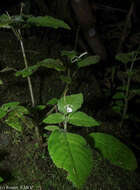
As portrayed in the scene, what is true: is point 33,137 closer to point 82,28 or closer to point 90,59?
point 90,59

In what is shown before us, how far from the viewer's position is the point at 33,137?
1.11 metres

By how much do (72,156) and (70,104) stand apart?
0.26 meters

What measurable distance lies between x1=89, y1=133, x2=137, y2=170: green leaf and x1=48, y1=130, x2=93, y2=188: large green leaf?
0.11 m

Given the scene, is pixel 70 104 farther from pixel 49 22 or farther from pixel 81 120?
pixel 49 22

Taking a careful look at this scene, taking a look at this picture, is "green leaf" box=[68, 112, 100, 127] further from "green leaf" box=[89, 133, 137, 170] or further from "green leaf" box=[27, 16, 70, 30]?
"green leaf" box=[27, 16, 70, 30]

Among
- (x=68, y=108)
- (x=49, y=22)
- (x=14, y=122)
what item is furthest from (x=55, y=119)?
(x=49, y=22)

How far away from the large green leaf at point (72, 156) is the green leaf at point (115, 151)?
11 cm

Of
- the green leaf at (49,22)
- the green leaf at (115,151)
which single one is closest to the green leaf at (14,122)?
the green leaf at (115,151)

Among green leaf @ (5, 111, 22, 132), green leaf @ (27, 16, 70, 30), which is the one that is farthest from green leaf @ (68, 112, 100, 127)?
green leaf @ (27, 16, 70, 30)

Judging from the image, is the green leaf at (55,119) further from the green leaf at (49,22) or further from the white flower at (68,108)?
the green leaf at (49,22)

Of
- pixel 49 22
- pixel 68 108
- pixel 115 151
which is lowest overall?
pixel 115 151

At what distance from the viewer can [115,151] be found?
0.62 m

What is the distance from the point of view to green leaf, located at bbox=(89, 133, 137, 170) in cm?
58

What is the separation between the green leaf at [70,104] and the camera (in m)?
0.71
